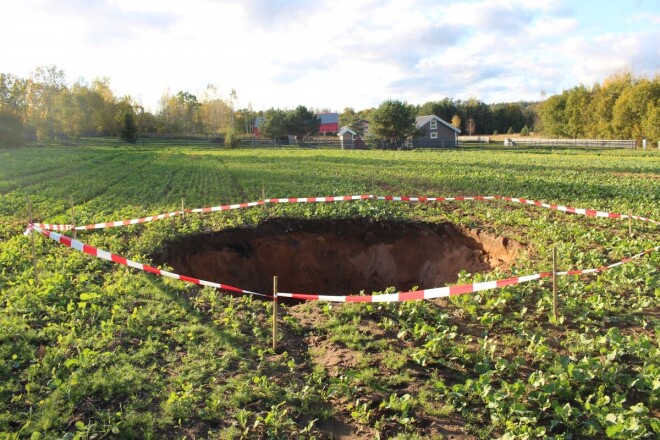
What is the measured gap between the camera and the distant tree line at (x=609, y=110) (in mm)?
59500

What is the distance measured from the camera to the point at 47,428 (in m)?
4.57

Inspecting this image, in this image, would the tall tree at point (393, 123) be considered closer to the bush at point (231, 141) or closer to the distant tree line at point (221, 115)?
the distant tree line at point (221, 115)

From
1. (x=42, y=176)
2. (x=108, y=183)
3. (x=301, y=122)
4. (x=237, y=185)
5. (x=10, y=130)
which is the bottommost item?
(x=237, y=185)

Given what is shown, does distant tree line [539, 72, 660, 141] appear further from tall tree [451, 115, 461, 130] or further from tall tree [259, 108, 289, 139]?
tall tree [259, 108, 289, 139]

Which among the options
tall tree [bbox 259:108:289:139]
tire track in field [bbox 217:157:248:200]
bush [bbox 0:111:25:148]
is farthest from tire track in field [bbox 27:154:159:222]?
tall tree [bbox 259:108:289:139]

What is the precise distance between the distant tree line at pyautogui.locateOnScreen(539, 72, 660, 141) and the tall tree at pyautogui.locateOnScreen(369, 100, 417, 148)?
2878cm

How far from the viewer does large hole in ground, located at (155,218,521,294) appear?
1209cm

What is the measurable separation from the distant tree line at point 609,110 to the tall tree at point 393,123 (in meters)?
28.8

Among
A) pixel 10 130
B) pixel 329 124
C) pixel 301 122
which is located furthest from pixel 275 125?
pixel 10 130

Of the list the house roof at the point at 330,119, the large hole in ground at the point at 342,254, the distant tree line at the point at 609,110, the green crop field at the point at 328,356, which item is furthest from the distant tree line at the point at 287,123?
the green crop field at the point at 328,356

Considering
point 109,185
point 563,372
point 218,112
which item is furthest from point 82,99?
point 563,372

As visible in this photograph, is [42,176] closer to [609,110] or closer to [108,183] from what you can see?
[108,183]

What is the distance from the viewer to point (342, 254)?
44.3ft

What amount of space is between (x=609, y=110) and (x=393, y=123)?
33.3 m
